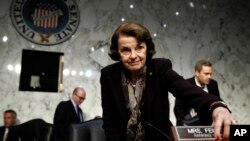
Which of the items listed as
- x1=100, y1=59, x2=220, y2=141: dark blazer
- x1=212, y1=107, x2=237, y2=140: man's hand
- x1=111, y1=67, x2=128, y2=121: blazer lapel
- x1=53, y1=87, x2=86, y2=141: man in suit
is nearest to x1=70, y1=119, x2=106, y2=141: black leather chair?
x1=100, y1=59, x2=220, y2=141: dark blazer

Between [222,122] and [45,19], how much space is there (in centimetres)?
612

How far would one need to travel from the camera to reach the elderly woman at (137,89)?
1.42 metres

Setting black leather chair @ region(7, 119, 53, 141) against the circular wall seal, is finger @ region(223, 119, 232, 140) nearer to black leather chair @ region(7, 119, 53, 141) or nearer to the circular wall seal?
black leather chair @ region(7, 119, 53, 141)

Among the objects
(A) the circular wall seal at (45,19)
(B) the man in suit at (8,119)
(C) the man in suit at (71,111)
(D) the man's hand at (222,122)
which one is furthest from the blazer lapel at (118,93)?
(A) the circular wall seal at (45,19)

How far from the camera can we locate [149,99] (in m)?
1.47

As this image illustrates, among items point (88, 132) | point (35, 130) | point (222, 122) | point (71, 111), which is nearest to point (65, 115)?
point (71, 111)

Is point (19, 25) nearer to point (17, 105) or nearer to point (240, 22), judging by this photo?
point (17, 105)

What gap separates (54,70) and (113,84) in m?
5.08

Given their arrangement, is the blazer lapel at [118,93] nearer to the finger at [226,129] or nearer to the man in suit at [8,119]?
the finger at [226,129]

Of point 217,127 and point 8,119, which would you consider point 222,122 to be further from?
point 8,119

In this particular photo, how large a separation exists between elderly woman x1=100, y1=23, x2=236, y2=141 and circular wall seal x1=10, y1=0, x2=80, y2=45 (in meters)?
5.13

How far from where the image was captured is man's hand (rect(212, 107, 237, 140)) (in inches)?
29.2

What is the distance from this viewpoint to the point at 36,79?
21.0 feet

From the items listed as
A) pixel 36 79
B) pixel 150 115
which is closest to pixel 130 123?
pixel 150 115
